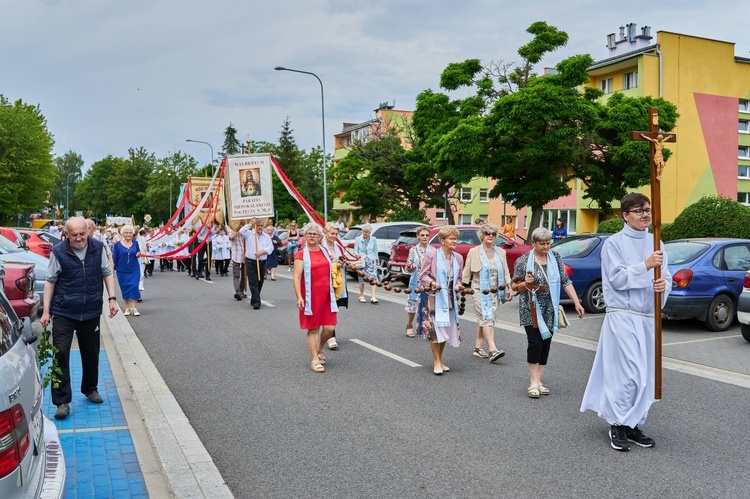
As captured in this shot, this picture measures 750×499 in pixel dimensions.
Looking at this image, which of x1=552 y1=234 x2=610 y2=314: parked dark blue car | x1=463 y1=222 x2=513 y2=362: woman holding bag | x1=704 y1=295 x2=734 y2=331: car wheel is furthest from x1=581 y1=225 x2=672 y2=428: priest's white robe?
x1=552 y1=234 x2=610 y2=314: parked dark blue car

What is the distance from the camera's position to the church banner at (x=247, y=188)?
57.5ft

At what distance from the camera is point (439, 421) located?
643 centimetres

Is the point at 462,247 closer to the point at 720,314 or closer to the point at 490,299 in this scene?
the point at 720,314

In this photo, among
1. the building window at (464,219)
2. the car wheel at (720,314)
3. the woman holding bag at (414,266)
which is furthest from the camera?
the building window at (464,219)

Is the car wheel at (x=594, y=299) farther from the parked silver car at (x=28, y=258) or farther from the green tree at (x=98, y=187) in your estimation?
the green tree at (x=98, y=187)

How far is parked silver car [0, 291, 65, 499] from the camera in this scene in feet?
9.02

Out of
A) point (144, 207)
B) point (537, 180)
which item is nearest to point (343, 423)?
point (537, 180)

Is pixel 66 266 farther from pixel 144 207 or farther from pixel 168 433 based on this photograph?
pixel 144 207

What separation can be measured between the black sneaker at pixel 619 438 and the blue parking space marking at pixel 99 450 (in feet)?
11.3

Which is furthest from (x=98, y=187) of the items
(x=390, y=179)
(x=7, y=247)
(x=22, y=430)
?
(x=22, y=430)

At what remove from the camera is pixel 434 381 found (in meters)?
8.09

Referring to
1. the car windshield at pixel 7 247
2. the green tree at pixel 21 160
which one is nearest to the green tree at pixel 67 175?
the green tree at pixel 21 160

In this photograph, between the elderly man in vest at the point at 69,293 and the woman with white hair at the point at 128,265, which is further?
the woman with white hair at the point at 128,265

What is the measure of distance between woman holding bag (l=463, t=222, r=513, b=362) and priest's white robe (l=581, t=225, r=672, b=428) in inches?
144
